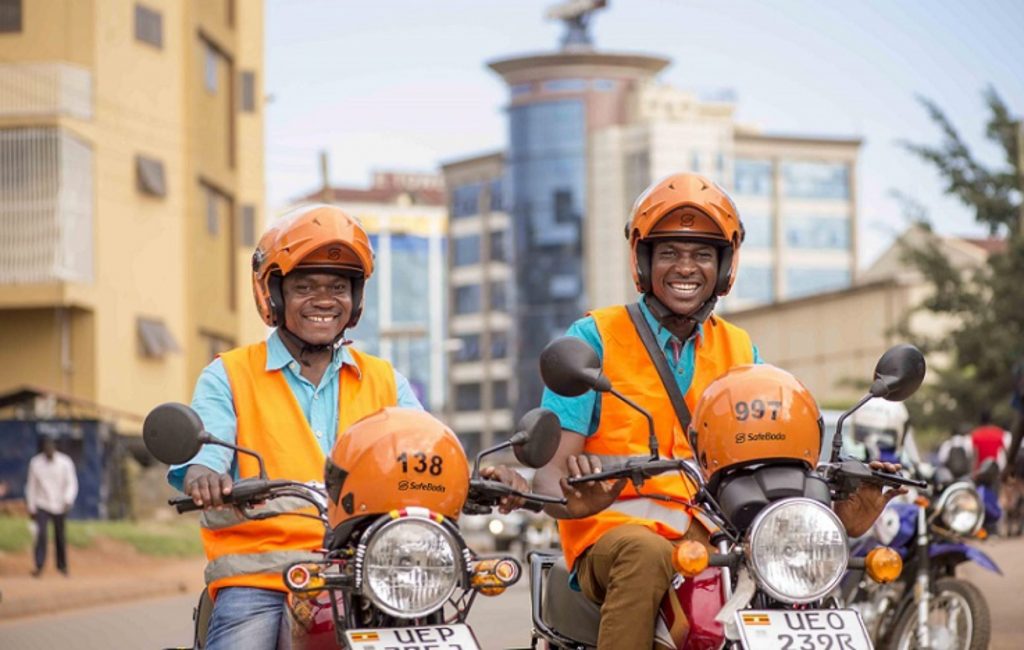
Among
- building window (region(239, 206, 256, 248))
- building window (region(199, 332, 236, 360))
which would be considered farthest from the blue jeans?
building window (region(239, 206, 256, 248))

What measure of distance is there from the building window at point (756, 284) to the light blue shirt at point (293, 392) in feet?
349

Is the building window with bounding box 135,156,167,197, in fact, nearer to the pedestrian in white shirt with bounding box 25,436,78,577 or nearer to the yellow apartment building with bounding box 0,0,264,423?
the yellow apartment building with bounding box 0,0,264,423

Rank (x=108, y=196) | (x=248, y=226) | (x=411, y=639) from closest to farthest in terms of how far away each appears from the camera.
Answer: (x=411, y=639), (x=108, y=196), (x=248, y=226)

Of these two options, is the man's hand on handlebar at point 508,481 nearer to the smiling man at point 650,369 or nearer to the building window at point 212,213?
the smiling man at point 650,369

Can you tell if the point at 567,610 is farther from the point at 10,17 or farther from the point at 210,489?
the point at 10,17

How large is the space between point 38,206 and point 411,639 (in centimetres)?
3593

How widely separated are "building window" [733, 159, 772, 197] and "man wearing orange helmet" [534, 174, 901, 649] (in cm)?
10652

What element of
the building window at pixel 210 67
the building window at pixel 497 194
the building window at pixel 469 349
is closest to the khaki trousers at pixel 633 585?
the building window at pixel 210 67

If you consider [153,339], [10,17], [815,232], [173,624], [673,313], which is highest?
[815,232]

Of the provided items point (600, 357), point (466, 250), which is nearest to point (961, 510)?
point (600, 357)

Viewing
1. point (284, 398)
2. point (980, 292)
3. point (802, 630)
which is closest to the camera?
point (802, 630)

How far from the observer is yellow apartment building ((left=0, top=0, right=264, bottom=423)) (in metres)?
39.0

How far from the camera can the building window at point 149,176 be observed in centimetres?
4188

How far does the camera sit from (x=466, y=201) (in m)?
123
